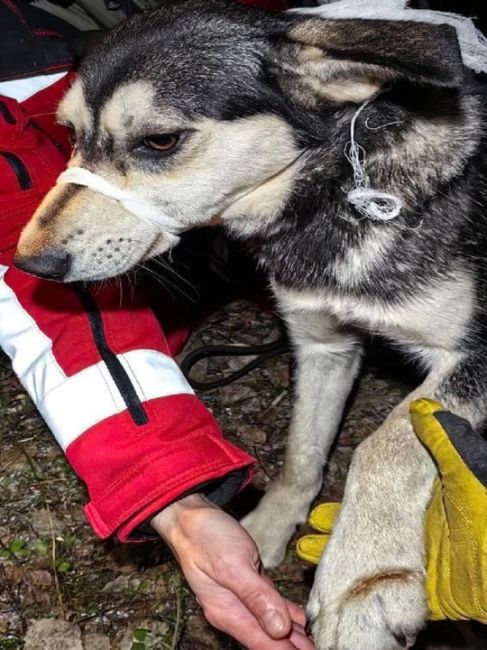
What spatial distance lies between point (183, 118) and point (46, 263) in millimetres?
567

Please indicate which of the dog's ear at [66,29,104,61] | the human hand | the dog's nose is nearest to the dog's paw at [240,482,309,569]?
the human hand

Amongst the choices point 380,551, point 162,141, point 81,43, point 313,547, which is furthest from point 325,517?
point 81,43

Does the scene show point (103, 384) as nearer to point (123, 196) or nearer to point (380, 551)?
point (123, 196)

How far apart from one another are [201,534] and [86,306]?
874 mm

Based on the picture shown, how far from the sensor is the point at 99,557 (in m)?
3.23

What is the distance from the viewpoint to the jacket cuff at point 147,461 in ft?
7.69

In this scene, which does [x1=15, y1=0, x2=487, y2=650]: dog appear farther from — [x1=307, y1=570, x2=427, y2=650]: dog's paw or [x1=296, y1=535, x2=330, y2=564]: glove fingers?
[x1=296, y1=535, x2=330, y2=564]: glove fingers

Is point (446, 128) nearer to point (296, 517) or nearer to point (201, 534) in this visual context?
point (201, 534)

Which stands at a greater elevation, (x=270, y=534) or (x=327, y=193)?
(x=327, y=193)

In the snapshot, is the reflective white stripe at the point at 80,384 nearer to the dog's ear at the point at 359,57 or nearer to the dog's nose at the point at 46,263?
the dog's nose at the point at 46,263

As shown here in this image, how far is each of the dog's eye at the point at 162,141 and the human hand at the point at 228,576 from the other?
1.03m

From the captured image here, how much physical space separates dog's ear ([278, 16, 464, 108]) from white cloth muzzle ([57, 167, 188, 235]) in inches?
20.6

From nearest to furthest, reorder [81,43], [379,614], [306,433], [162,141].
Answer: [379,614] → [162,141] → [81,43] → [306,433]

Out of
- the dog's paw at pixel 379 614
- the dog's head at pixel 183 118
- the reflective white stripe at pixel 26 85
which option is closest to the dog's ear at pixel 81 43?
the reflective white stripe at pixel 26 85
